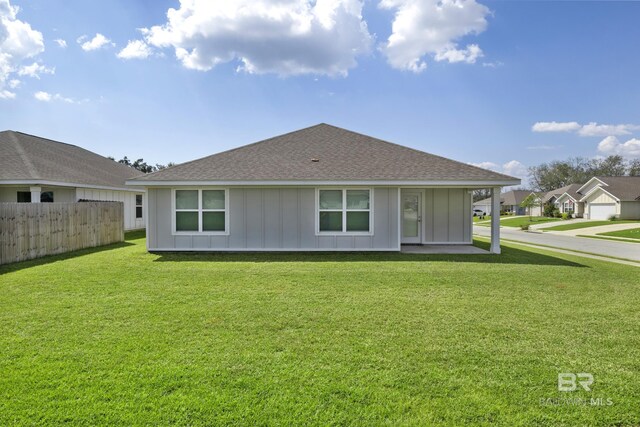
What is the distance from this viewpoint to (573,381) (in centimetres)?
323

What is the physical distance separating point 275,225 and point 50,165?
12.0 metres

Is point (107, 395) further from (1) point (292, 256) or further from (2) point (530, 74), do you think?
(2) point (530, 74)

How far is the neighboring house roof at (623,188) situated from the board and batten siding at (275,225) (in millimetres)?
41038

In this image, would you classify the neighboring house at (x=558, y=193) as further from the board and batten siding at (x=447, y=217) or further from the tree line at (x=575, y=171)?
the board and batten siding at (x=447, y=217)

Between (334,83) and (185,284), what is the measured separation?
14049 mm

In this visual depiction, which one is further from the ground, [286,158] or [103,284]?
[286,158]

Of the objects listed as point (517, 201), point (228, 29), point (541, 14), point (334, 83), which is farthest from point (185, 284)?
point (517, 201)

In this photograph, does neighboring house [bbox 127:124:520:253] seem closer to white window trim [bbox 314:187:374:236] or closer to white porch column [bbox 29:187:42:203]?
white window trim [bbox 314:187:374:236]

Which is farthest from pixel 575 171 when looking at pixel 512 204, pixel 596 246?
pixel 596 246

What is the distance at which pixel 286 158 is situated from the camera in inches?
483

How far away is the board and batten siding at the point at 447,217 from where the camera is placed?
13.3 m

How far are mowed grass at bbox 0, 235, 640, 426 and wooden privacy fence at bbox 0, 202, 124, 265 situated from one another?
2.66 metres

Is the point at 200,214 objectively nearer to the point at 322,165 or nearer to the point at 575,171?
the point at 322,165

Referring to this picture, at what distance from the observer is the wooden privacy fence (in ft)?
30.6
